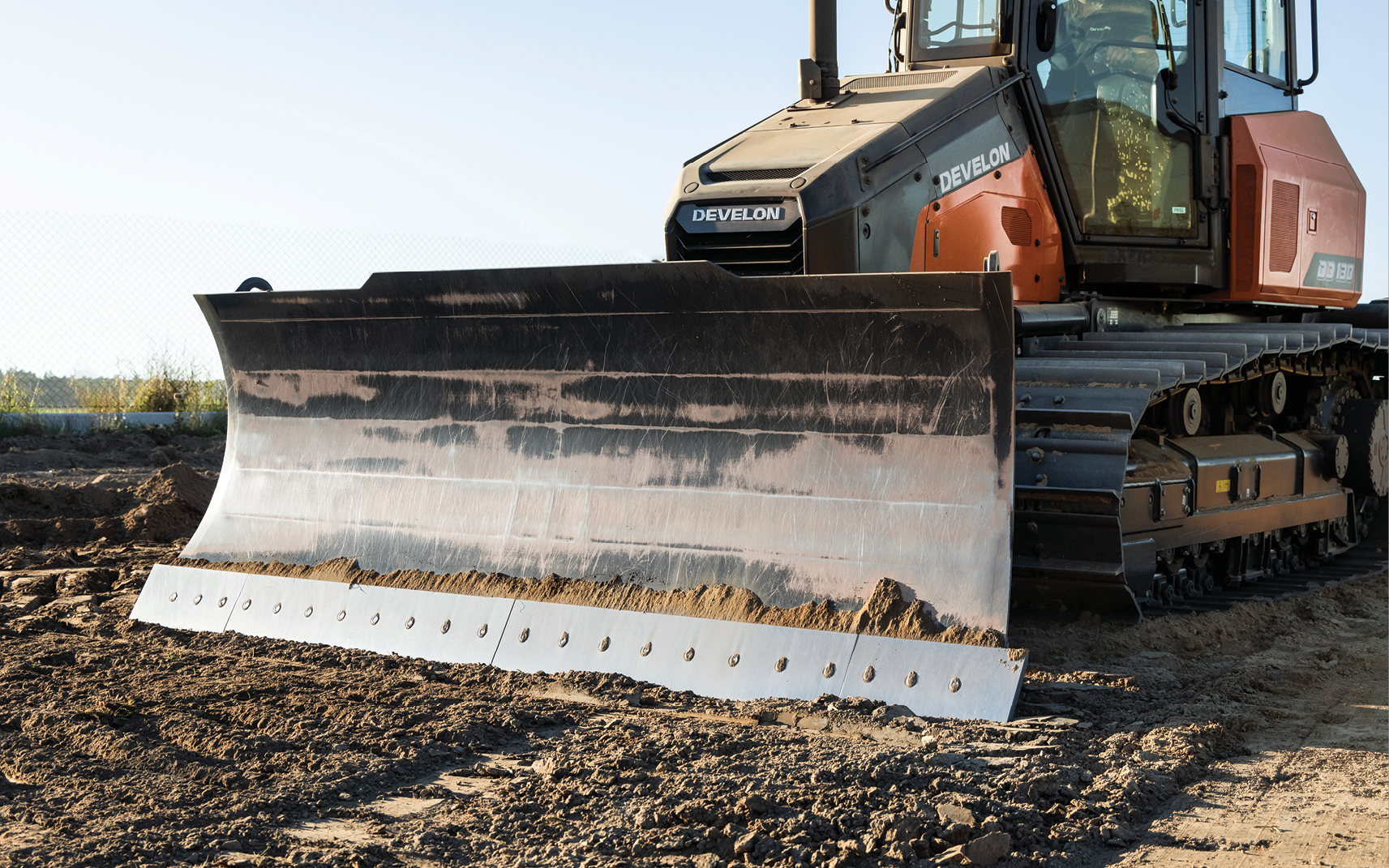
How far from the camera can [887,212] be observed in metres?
4.63

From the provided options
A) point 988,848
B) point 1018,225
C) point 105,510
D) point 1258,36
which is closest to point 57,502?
point 105,510

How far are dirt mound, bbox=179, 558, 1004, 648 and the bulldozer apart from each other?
0.06 feet

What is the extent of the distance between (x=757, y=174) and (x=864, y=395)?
44.6 inches

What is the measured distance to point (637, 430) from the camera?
4.26 metres

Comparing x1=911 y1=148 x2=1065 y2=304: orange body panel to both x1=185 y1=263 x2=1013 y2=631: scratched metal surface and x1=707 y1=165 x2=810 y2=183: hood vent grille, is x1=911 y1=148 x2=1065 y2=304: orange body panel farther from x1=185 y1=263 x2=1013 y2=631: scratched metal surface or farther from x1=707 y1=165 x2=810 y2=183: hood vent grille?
x1=185 y1=263 x2=1013 y2=631: scratched metal surface

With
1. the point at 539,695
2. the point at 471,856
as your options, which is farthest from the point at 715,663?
the point at 471,856

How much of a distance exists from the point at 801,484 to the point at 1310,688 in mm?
1761

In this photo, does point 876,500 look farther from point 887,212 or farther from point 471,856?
point 471,856

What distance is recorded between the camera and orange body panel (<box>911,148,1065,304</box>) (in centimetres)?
484

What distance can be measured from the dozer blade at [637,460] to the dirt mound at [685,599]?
0.04 meters

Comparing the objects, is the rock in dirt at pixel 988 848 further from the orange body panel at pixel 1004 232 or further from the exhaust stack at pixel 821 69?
the exhaust stack at pixel 821 69

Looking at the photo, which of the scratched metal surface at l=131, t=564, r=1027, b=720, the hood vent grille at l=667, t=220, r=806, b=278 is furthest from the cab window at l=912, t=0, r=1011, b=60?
the scratched metal surface at l=131, t=564, r=1027, b=720

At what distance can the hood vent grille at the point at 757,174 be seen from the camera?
4508mm

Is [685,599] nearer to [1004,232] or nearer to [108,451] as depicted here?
[1004,232]
